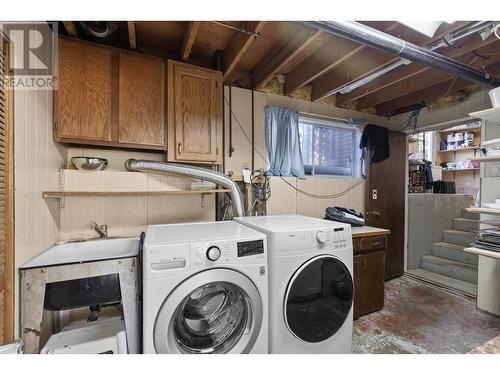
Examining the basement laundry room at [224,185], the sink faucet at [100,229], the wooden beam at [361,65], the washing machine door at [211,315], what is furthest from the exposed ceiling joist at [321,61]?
the sink faucet at [100,229]

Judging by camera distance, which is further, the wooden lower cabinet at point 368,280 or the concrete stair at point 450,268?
the concrete stair at point 450,268

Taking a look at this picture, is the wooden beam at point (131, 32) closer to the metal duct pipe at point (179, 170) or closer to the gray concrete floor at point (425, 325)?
the metal duct pipe at point (179, 170)

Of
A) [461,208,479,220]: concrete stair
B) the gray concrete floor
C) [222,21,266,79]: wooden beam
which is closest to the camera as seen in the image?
[222,21,266,79]: wooden beam

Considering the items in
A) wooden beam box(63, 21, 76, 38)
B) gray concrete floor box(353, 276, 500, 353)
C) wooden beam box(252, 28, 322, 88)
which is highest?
wooden beam box(252, 28, 322, 88)

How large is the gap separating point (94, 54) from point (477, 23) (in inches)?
103

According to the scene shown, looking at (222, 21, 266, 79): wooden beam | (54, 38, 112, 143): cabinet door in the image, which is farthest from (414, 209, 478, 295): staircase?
(54, 38, 112, 143): cabinet door

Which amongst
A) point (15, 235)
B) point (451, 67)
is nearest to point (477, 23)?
point (451, 67)

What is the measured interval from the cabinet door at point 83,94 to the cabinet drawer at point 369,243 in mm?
2348

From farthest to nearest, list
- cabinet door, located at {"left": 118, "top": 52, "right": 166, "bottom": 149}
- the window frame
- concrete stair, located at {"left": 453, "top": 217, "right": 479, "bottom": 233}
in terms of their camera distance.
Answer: concrete stair, located at {"left": 453, "top": 217, "right": 479, "bottom": 233}, the window frame, cabinet door, located at {"left": 118, "top": 52, "right": 166, "bottom": 149}

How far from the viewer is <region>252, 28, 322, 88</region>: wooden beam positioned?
1738mm

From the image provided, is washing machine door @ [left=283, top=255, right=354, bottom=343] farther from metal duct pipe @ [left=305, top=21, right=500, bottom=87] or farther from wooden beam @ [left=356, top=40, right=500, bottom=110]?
wooden beam @ [left=356, top=40, right=500, bottom=110]

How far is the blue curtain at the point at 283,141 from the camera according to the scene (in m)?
2.57

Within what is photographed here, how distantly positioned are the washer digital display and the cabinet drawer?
3.98 ft
